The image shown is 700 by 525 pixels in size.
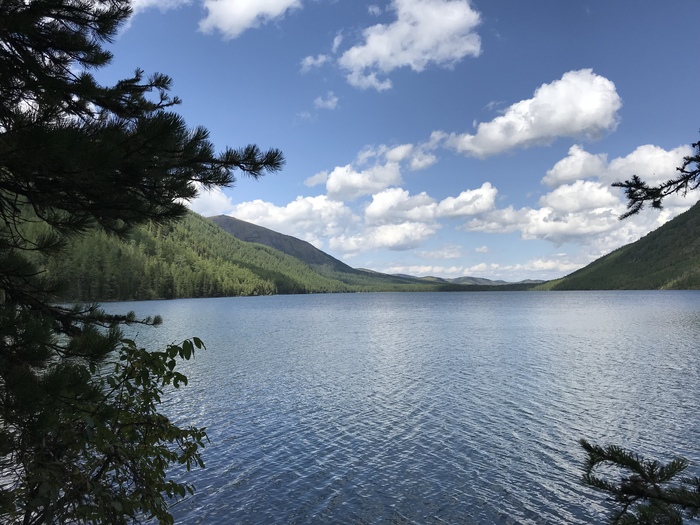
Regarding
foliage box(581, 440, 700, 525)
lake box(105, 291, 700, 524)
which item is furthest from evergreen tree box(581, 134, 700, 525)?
lake box(105, 291, 700, 524)

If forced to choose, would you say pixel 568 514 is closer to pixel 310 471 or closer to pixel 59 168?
pixel 310 471

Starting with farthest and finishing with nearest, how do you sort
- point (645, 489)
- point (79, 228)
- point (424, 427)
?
point (424, 427) → point (79, 228) → point (645, 489)

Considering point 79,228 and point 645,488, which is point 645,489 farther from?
point 79,228

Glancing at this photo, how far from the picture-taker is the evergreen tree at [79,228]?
5.28 meters

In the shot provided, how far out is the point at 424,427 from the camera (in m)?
27.8

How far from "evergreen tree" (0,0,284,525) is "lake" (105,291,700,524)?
1249 centimetres

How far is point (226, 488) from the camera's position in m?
19.8

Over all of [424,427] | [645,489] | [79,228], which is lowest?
[424,427]

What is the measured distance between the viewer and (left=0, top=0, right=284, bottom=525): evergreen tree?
17.3 feet

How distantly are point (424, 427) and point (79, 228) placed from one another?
2445 cm

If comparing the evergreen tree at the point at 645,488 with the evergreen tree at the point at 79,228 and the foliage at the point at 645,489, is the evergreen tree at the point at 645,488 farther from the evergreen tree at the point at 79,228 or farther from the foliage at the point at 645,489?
the evergreen tree at the point at 79,228

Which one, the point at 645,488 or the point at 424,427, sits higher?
the point at 645,488

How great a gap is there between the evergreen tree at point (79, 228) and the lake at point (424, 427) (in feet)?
41.0

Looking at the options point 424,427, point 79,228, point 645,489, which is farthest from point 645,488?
point 424,427
